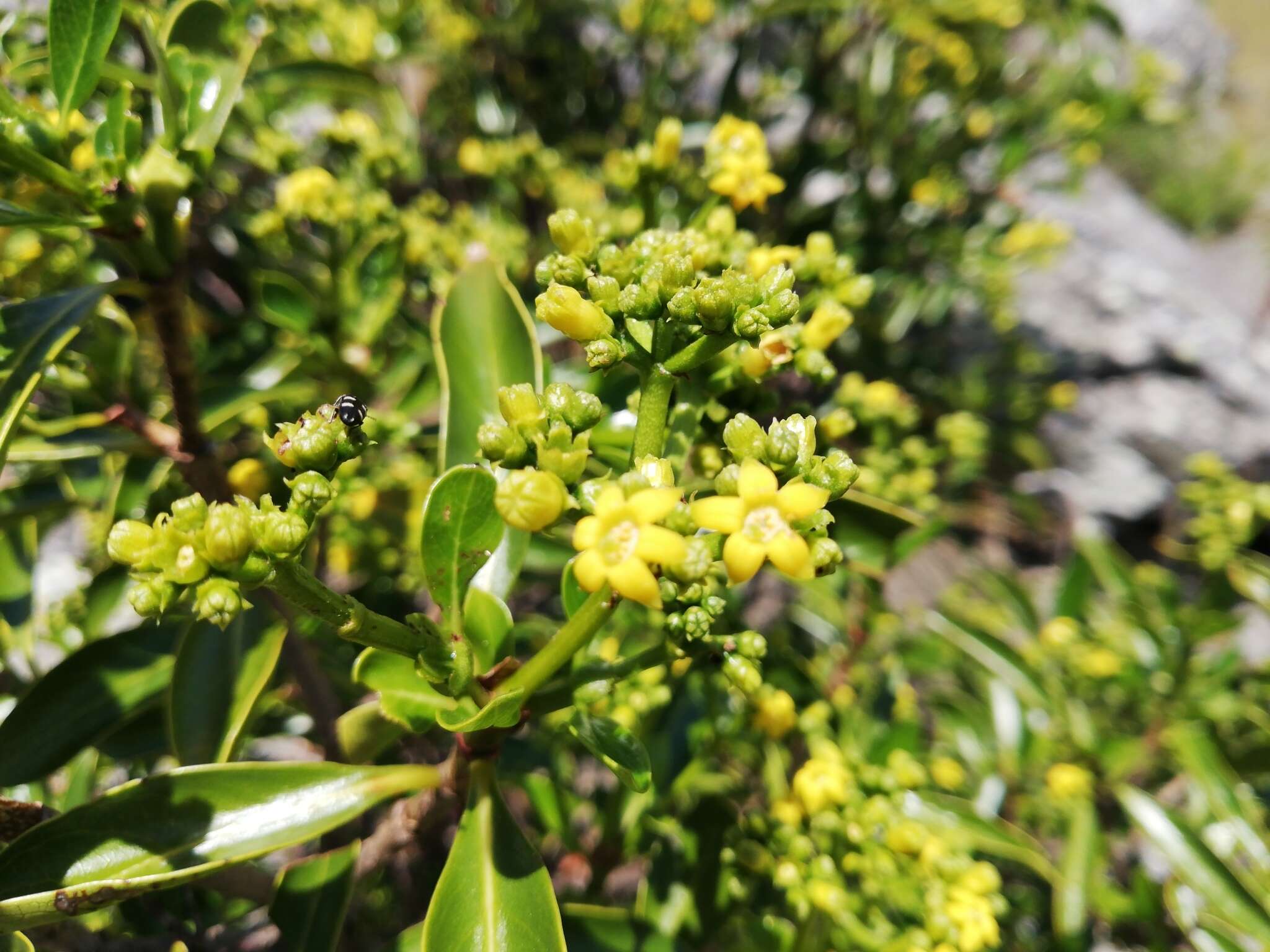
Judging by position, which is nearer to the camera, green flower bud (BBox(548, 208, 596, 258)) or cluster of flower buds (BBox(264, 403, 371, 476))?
cluster of flower buds (BBox(264, 403, 371, 476))

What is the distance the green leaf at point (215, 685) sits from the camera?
3.97 feet

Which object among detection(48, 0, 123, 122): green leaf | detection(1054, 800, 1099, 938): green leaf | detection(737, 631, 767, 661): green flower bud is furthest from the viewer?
detection(1054, 800, 1099, 938): green leaf

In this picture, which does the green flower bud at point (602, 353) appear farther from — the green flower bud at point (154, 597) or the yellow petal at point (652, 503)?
the green flower bud at point (154, 597)

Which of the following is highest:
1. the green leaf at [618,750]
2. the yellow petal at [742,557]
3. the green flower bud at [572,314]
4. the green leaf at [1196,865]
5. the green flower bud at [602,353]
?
the green flower bud at [572,314]

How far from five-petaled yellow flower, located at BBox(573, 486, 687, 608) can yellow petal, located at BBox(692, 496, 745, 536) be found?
27 millimetres

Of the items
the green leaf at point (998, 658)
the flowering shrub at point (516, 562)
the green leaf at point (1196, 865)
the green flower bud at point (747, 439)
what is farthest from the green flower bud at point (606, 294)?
the green leaf at point (1196, 865)

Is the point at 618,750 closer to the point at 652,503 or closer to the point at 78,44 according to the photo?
the point at 652,503

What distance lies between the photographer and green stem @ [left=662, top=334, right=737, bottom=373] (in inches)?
35.0

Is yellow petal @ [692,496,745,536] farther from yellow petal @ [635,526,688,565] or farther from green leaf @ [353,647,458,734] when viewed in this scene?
green leaf @ [353,647,458,734]

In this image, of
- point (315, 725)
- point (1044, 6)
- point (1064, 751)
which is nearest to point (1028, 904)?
point (1064, 751)

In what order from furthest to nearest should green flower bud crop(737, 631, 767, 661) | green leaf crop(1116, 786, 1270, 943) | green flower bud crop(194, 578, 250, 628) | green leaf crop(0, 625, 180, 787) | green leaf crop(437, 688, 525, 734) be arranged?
green leaf crop(1116, 786, 1270, 943), green leaf crop(0, 625, 180, 787), green flower bud crop(737, 631, 767, 661), green leaf crop(437, 688, 525, 734), green flower bud crop(194, 578, 250, 628)

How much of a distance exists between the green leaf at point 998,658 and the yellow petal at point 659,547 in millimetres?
1934

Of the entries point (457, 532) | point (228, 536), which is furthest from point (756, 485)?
point (228, 536)

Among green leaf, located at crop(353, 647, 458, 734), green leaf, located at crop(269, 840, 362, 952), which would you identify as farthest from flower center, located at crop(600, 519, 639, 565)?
green leaf, located at crop(269, 840, 362, 952)
